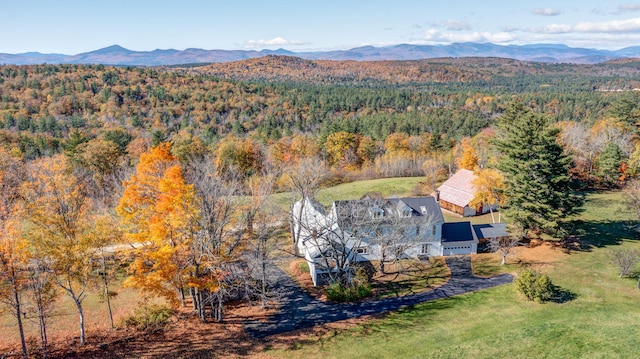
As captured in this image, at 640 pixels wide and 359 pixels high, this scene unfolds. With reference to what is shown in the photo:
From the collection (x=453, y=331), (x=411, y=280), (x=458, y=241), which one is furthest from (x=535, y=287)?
(x=458, y=241)

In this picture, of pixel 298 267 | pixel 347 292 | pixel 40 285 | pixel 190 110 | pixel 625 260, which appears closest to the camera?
pixel 40 285

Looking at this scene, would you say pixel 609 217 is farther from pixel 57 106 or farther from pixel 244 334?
pixel 57 106

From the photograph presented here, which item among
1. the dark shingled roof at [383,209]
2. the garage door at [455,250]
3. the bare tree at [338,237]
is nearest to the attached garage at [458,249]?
the garage door at [455,250]

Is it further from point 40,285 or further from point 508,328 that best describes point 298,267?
point 40,285

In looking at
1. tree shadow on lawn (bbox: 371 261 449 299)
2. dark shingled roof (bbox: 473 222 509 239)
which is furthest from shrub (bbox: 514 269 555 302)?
dark shingled roof (bbox: 473 222 509 239)

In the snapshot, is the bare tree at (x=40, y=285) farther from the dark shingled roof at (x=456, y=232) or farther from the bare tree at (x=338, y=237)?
the dark shingled roof at (x=456, y=232)

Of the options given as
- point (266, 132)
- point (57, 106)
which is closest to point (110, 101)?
point (57, 106)
